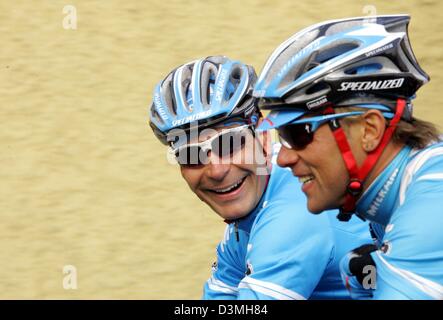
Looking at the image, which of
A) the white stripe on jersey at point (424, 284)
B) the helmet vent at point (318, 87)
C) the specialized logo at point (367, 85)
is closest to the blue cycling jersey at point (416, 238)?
the white stripe on jersey at point (424, 284)

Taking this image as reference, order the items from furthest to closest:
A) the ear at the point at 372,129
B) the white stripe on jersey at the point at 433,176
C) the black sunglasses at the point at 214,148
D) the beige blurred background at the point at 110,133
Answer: the beige blurred background at the point at 110,133
the black sunglasses at the point at 214,148
the ear at the point at 372,129
the white stripe on jersey at the point at 433,176

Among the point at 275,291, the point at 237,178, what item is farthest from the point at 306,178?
the point at 237,178

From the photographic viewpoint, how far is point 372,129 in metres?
2.77

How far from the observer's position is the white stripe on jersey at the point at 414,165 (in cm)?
268

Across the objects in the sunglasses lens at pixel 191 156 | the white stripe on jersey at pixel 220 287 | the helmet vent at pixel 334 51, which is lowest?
the white stripe on jersey at pixel 220 287

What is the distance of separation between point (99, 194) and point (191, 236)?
729mm

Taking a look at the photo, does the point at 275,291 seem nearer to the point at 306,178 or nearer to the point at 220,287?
the point at 306,178

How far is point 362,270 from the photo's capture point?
2738 millimetres

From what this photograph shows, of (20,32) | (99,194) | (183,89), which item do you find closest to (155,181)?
(99,194)

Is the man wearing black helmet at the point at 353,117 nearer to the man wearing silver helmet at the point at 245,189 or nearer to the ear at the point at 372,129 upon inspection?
the ear at the point at 372,129

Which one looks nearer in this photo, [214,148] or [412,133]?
[412,133]

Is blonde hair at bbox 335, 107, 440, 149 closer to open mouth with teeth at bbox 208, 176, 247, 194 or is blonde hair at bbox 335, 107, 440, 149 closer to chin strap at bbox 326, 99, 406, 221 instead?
chin strap at bbox 326, 99, 406, 221

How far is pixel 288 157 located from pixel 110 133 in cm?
392

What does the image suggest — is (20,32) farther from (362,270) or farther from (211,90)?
(362,270)
